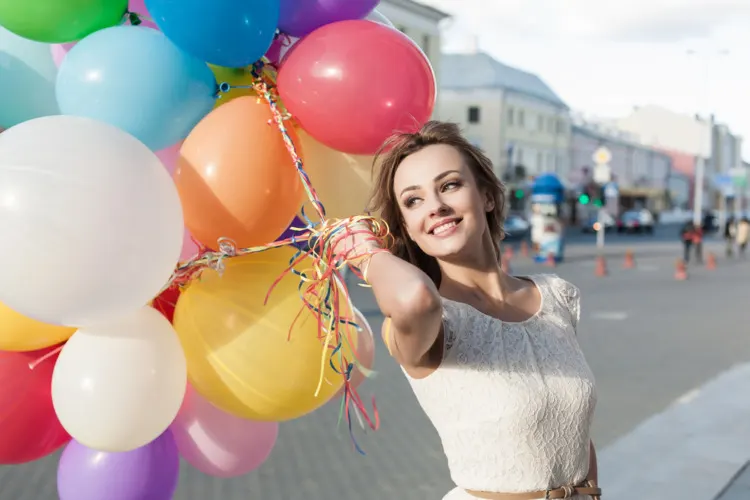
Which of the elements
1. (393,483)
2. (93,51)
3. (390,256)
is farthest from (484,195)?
(393,483)

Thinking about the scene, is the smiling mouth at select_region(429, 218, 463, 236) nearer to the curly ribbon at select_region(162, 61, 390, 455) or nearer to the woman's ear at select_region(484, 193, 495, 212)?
the curly ribbon at select_region(162, 61, 390, 455)

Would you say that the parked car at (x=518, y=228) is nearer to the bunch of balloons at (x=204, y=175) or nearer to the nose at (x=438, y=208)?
the bunch of balloons at (x=204, y=175)

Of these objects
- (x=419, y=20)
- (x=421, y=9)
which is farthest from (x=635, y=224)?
(x=421, y=9)

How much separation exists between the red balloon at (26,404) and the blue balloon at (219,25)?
3.48ft

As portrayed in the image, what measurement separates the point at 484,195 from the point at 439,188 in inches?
8.7

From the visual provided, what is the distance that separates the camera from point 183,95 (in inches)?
95.3

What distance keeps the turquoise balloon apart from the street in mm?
1414

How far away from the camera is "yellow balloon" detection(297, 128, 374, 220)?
8.53 feet

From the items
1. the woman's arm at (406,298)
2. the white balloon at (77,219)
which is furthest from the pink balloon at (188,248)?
the woman's arm at (406,298)

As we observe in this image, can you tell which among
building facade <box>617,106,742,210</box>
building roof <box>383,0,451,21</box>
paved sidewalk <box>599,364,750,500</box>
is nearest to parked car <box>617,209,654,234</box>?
building roof <box>383,0,451,21</box>

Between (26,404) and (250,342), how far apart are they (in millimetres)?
787

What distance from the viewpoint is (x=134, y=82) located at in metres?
2.38

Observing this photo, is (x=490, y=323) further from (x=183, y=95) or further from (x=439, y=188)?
(x=183, y=95)

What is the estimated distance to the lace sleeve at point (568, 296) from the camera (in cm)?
224
